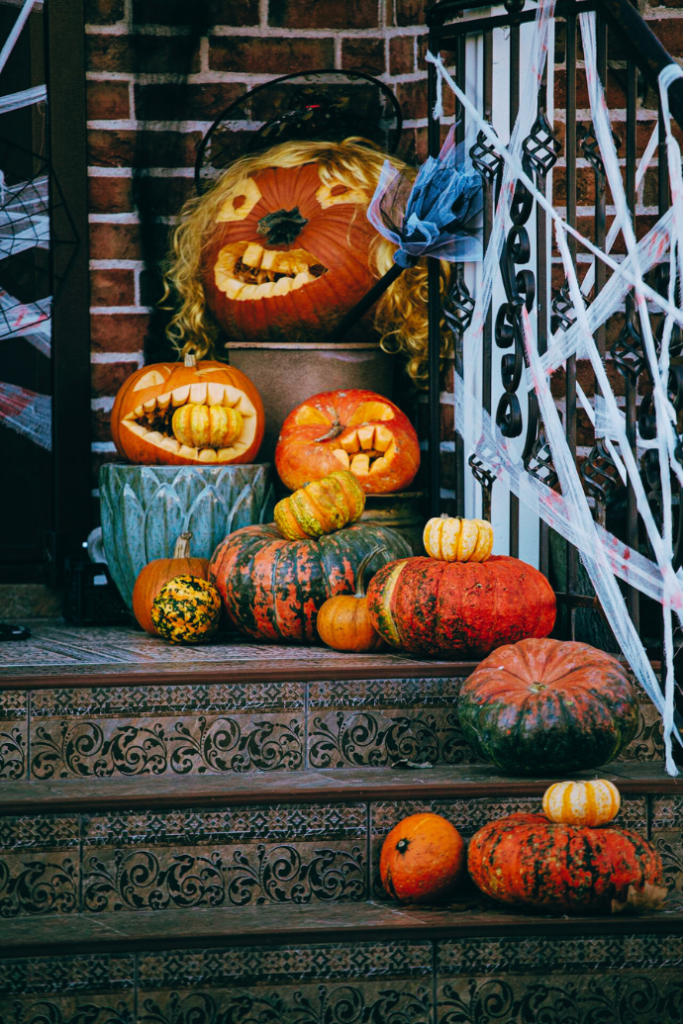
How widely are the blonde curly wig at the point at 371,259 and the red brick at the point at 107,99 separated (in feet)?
1.21

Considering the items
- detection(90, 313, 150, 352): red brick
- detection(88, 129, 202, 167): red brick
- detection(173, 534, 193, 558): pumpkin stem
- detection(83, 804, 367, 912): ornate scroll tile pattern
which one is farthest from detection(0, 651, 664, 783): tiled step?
detection(88, 129, 202, 167): red brick

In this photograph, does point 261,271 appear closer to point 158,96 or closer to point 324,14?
point 158,96

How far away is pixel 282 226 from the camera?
4.32 metres

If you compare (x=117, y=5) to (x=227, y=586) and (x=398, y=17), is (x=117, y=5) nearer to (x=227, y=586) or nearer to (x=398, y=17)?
(x=398, y=17)

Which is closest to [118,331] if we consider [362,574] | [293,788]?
[362,574]

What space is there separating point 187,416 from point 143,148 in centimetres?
99

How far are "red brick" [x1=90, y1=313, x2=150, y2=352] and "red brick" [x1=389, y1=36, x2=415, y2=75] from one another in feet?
3.80

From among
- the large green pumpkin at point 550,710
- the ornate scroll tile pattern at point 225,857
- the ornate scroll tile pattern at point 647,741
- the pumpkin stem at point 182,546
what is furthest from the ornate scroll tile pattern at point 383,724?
the pumpkin stem at point 182,546

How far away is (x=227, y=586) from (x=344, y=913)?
1.18 meters

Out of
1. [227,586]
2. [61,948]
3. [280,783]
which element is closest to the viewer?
[61,948]

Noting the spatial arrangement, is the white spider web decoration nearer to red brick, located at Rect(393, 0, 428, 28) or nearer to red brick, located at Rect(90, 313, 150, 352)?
red brick, located at Rect(393, 0, 428, 28)

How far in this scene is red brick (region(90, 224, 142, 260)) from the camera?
4449 millimetres

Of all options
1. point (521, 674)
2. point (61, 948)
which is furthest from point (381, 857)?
point (61, 948)

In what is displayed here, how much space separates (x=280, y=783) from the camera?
10.1 ft
